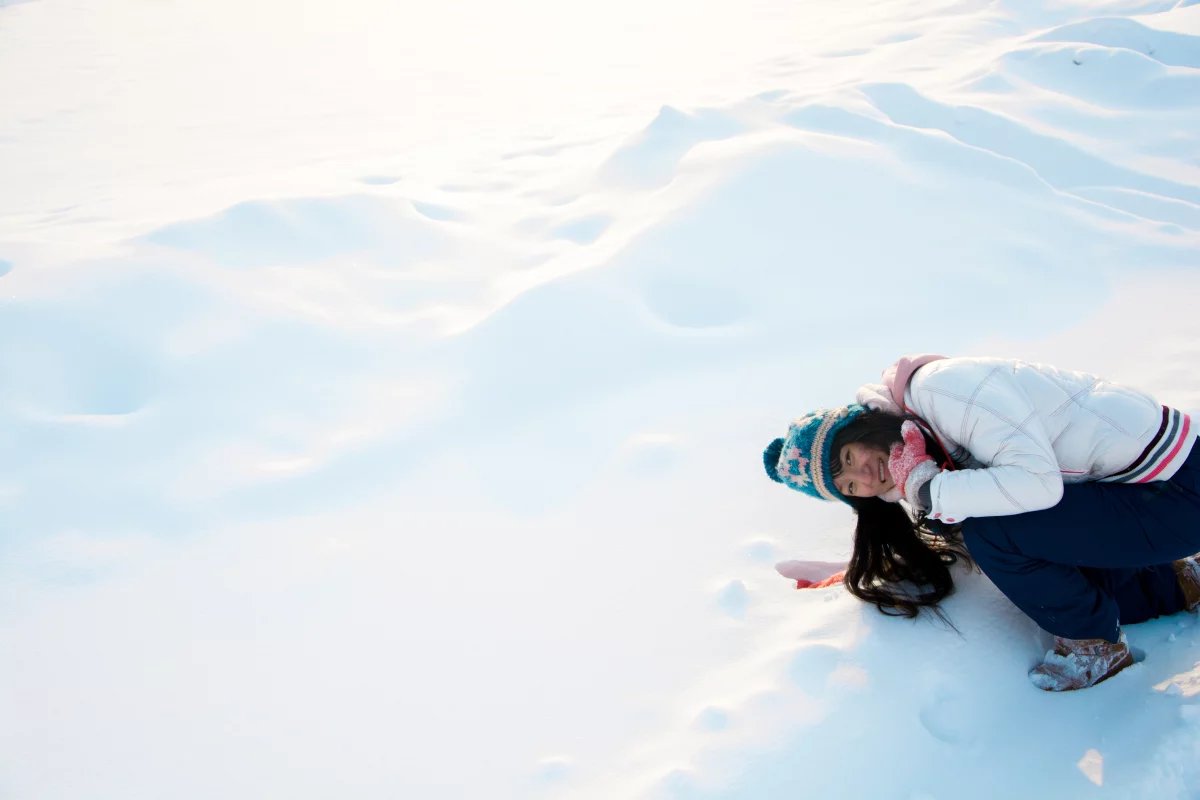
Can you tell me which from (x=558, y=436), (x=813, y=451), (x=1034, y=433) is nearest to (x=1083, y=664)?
(x=1034, y=433)

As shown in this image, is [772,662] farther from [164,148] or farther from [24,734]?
[164,148]

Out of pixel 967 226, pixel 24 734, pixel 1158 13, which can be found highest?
pixel 1158 13

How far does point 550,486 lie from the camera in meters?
2.36

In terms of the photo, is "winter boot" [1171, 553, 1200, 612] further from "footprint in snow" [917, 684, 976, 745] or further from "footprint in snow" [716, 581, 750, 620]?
"footprint in snow" [716, 581, 750, 620]

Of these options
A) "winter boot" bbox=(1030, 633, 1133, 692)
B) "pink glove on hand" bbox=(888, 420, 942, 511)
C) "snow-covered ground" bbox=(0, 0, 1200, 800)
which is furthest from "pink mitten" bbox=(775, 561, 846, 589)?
"winter boot" bbox=(1030, 633, 1133, 692)

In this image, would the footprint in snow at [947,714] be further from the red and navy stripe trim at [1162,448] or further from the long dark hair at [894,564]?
the red and navy stripe trim at [1162,448]

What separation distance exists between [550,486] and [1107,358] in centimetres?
181

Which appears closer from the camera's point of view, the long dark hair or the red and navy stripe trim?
the red and navy stripe trim

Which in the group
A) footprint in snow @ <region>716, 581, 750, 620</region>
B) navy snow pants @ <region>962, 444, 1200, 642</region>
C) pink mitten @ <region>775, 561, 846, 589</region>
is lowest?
footprint in snow @ <region>716, 581, 750, 620</region>

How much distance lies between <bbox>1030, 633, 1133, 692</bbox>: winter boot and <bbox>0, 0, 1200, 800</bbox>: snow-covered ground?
34 millimetres

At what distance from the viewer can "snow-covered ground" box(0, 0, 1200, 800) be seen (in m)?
1.64

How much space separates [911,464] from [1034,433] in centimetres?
23

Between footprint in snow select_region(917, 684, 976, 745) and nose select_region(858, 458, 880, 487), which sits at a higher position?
nose select_region(858, 458, 880, 487)

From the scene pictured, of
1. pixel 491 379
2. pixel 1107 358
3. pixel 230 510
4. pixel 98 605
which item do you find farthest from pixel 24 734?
pixel 1107 358
